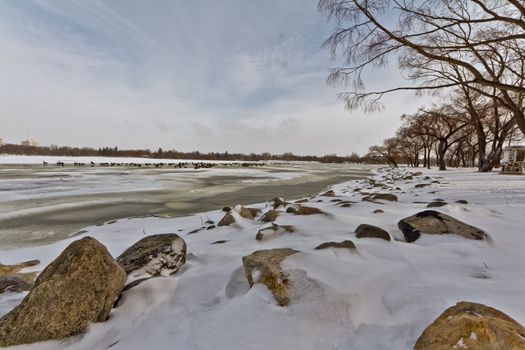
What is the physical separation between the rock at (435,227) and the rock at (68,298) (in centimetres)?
Answer: 328

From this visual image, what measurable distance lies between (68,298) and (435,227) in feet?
12.6

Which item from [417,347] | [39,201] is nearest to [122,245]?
[417,347]

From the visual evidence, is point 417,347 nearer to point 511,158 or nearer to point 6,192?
point 6,192

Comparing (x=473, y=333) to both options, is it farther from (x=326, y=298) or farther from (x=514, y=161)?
(x=514, y=161)

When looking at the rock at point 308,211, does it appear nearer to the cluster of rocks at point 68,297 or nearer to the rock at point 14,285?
the cluster of rocks at point 68,297

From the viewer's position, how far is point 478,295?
1873mm

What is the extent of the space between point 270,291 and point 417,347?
101 cm

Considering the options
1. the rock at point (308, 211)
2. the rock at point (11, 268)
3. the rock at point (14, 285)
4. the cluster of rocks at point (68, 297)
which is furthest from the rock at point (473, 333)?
the rock at point (11, 268)

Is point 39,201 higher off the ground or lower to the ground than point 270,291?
lower

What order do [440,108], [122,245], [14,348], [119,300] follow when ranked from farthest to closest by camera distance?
[440,108]
[122,245]
[119,300]
[14,348]

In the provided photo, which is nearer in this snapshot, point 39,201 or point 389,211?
point 389,211

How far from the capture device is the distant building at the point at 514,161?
48.0 ft

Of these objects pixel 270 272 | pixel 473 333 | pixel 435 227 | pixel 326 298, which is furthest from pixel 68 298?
pixel 435 227

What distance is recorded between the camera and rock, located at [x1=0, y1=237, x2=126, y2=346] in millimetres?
1919
